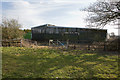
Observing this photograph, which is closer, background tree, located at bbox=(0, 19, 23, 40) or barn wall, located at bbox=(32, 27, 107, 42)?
background tree, located at bbox=(0, 19, 23, 40)

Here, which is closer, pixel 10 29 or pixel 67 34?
pixel 10 29

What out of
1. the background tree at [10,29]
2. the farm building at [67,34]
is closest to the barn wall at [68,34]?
the farm building at [67,34]

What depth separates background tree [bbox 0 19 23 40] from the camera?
581 inches

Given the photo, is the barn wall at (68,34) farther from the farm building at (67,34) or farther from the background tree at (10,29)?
the background tree at (10,29)

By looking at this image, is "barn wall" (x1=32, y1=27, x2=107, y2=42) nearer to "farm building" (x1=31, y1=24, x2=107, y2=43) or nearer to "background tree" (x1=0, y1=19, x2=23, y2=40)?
"farm building" (x1=31, y1=24, x2=107, y2=43)

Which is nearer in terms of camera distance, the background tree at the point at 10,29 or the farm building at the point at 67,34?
the background tree at the point at 10,29

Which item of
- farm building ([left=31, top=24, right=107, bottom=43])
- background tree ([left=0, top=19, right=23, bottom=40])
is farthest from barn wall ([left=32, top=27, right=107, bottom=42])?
background tree ([left=0, top=19, right=23, bottom=40])

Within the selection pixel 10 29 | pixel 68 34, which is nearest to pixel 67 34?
pixel 68 34

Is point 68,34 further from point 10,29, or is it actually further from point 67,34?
point 10,29

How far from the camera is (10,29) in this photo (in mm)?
15266

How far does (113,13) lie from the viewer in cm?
916

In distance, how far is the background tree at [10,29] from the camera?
14.8 meters

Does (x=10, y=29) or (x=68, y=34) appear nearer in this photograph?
(x=10, y=29)

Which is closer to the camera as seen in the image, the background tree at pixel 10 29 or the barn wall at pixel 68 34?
the background tree at pixel 10 29
